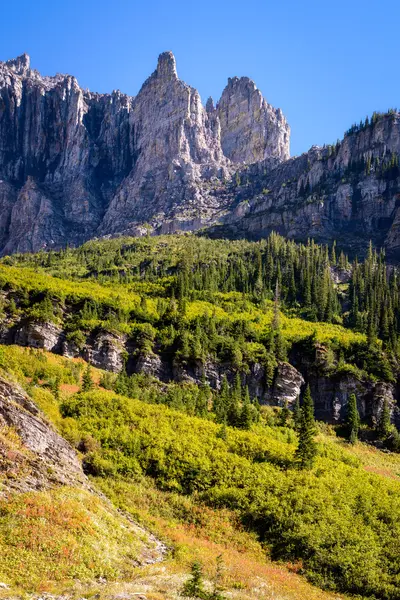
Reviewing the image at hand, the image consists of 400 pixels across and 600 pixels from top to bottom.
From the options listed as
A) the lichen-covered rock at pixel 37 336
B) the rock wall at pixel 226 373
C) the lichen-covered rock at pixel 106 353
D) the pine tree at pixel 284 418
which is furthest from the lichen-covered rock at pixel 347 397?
the lichen-covered rock at pixel 37 336

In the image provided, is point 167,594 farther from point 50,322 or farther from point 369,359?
point 369,359

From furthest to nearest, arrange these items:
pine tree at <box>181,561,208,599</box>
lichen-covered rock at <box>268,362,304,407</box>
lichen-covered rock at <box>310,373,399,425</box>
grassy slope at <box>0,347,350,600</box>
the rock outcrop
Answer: lichen-covered rock at <box>268,362,304,407</box>, lichen-covered rock at <box>310,373,399,425</box>, the rock outcrop, grassy slope at <box>0,347,350,600</box>, pine tree at <box>181,561,208,599</box>

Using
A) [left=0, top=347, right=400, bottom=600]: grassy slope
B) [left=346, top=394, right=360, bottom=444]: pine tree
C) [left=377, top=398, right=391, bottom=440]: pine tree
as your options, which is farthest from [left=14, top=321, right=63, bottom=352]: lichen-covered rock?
[left=377, top=398, right=391, bottom=440]: pine tree

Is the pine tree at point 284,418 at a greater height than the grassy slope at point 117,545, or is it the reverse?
the grassy slope at point 117,545

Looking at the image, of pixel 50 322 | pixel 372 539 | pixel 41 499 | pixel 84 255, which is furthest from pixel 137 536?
pixel 84 255

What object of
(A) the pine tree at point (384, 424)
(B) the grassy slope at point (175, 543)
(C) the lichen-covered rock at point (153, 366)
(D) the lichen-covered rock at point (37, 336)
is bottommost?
(A) the pine tree at point (384, 424)

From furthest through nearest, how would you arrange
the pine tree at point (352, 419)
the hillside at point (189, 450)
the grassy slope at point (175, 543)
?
the pine tree at point (352, 419) → the hillside at point (189, 450) → the grassy slope at point (175, 543)

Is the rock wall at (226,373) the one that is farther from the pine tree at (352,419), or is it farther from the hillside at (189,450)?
the pine tree at (352,419)

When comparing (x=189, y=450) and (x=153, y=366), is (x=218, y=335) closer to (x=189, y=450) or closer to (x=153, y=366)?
(x=153, y=366)

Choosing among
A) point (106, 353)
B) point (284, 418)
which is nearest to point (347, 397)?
point (284, 418)

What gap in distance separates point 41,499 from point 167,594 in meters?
10.1

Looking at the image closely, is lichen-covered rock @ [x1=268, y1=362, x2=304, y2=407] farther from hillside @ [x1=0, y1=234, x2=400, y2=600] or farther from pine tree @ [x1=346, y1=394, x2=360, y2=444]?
pine tree @ [x1=346, y1=394, x2=360, y2=444]

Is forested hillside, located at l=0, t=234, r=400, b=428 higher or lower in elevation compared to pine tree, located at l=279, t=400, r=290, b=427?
higher

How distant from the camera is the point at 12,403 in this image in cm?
3722
